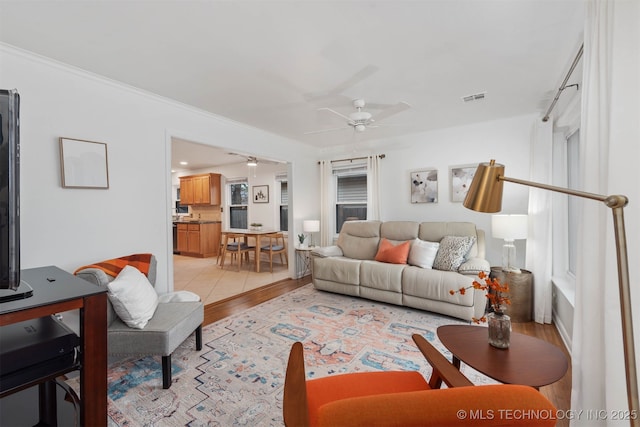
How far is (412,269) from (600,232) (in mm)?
2388

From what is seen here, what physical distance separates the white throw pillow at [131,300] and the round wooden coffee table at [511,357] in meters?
2.04

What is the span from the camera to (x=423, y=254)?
356 cm

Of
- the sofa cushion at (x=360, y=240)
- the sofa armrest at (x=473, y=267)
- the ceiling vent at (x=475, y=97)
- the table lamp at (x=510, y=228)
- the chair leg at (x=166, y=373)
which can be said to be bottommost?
the chair leg at (x=166, y=373)

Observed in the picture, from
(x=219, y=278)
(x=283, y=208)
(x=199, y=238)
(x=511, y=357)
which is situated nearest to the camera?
(x=511, y=357)

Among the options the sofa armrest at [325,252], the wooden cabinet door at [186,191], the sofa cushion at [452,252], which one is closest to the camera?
the sofa cushion at [452,252]

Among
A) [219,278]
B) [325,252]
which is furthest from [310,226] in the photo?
[219,278]

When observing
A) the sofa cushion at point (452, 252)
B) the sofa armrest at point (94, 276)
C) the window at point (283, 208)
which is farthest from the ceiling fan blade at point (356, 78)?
the window at point (283, 208)

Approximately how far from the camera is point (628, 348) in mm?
669

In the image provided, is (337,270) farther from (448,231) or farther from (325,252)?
(448,231)

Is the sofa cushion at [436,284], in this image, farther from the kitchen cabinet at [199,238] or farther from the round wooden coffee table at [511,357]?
the kitchen cabinet at [199,238]

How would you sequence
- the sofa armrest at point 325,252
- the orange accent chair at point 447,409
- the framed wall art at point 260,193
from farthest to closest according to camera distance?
the framed wall art at point 260,193, the sofa armrest at point 325,252, the orange accent chair at point 447,409

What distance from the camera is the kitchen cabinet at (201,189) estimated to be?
295 inches

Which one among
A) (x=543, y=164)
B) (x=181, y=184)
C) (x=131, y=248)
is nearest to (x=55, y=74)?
(x=131, y=248)

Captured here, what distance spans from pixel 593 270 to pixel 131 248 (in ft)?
11.1
